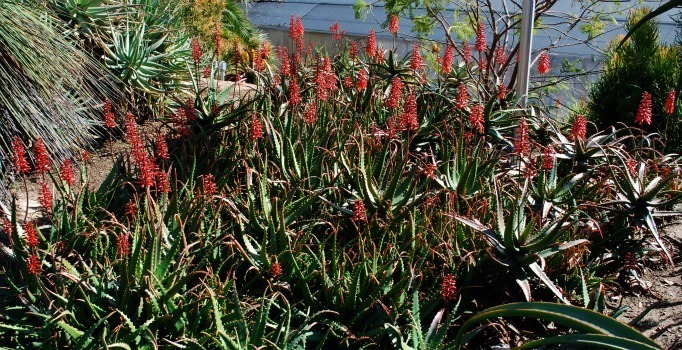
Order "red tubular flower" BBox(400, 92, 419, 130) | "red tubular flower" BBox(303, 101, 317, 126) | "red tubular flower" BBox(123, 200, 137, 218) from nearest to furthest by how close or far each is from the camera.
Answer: "red tubular flower" BBox(123, 200, 137, 218), "red tubular flower" BBox(400, 92, 419, 130), "red tubular flower" BBox(303, 101, 317, 126)

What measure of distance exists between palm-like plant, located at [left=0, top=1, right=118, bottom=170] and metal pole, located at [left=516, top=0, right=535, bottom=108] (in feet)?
9.18

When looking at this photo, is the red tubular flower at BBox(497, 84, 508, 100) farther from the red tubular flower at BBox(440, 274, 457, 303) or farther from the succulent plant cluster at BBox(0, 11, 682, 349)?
the red tubular flower at BBox(440, 274, 457, 303)

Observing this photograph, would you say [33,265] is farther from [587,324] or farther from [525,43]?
[525,43]

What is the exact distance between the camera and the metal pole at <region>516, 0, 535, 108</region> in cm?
484

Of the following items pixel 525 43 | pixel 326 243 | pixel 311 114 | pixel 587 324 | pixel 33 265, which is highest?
pixel 525 43

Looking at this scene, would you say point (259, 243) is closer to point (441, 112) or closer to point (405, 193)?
point (405, 193)

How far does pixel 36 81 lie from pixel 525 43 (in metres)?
3.02

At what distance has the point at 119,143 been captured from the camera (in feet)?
20.4

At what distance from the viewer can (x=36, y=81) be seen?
484cm

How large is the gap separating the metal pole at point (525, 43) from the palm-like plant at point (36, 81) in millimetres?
2798

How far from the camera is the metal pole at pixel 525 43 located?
4.84 meters

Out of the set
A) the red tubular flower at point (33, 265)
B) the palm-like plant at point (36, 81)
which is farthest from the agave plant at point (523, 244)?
the palm-like plant at point (36, 81)

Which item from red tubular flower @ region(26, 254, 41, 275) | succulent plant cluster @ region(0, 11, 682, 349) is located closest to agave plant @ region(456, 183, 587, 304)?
succulent plant cluster @ region(0, 11, 682, 349)

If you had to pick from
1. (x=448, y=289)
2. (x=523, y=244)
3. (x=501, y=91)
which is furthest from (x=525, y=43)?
(x=448, y=289)
